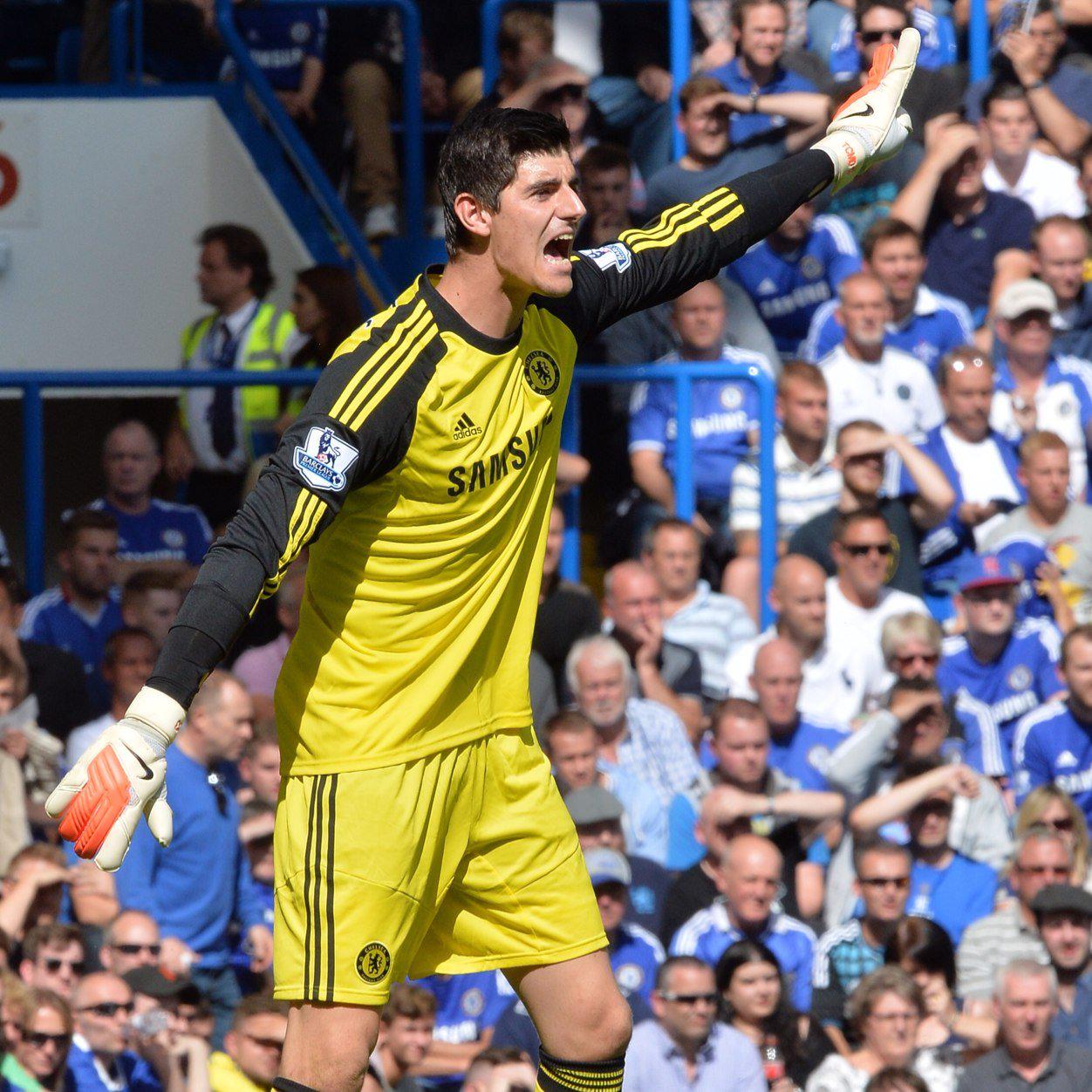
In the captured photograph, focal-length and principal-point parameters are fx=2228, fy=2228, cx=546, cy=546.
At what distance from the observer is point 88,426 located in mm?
10438

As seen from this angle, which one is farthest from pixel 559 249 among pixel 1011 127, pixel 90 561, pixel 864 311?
pixel 1011 127

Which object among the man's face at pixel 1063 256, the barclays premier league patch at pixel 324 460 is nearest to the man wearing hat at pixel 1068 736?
the man's face at pixel 1063 256

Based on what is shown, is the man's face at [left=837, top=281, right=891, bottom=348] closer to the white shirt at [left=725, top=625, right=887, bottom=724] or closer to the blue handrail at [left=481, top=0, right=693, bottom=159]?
the blue handrail at [left=481, top=0, right=693, bottom=159]

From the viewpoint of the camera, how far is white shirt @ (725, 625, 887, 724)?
8.26 meters

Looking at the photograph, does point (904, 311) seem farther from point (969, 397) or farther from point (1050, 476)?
point (1050, 476)

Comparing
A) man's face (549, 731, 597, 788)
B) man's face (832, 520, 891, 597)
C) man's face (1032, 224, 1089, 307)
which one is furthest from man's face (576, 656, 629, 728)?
man's face (1032, 224, 1089, 307)

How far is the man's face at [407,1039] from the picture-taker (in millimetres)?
6793

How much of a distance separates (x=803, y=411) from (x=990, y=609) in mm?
1069

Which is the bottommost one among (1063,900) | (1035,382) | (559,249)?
(1063,900)

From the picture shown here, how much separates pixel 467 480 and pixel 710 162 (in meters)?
5.40

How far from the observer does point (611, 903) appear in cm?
719

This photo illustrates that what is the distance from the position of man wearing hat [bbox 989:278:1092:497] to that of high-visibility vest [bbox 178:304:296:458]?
9.86ft

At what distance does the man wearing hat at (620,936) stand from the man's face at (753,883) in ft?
1.01

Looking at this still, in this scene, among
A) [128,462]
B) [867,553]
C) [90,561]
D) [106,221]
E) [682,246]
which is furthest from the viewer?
[106,221]
